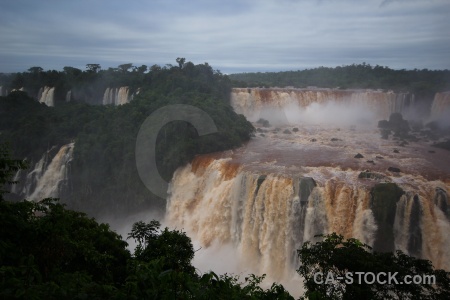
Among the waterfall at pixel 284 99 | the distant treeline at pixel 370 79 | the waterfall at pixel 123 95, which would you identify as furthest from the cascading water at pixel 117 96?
the distant treeline at pixel 370 79

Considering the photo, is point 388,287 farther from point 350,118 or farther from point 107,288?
point 350,118

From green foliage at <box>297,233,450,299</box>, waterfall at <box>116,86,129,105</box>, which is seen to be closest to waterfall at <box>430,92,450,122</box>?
green foliage at <box>297,233,450,299</box>

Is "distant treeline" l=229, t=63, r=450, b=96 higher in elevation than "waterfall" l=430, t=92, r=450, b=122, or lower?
higher

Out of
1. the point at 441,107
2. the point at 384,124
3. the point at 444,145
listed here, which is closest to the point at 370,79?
the point at 441,107

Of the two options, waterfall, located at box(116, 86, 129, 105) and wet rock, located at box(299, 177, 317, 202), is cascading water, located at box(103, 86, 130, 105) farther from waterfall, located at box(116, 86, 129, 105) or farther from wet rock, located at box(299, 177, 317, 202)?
wet rock, located at box(299, 177, 317, 202)

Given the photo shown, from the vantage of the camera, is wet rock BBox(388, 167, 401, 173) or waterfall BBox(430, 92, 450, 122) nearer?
wet rock BBox(388, 167, 401, 173)

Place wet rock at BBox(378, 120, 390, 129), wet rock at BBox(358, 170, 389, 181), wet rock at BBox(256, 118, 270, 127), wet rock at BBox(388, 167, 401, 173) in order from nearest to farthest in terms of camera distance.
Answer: wet rock at BBox(358, 170, 389, 181)
wet rock at BBox(388, 167, 401, 173)
wet rock at BBox(378, 120, 390, 129)
wet rock at BBox(256, 118, 270, 127)

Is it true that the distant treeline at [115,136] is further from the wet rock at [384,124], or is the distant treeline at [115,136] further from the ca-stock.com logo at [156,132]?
the wet rock at [384,124]

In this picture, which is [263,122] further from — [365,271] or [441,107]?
[365,271]
